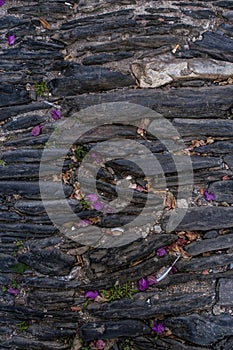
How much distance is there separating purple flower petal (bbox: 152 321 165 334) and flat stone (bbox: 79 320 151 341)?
0.06 meters

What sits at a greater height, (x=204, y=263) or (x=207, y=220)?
(x=207, y=220)

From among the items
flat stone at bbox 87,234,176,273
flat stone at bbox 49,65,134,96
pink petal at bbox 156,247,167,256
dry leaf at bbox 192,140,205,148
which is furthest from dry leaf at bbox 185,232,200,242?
flat stone at bbox 49,65,134,96

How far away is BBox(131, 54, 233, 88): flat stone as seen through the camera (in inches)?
184

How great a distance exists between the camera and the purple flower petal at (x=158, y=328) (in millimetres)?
4559

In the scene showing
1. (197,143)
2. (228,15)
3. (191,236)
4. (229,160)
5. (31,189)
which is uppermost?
(228,15)

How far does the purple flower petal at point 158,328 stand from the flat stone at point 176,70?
7.32 ft

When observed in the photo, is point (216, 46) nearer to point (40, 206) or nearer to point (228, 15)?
point (228, 15)

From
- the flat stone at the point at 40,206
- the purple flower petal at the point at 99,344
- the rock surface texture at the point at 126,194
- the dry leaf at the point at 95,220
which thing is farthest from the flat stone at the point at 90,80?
the purple flower petal at the point at 99,344

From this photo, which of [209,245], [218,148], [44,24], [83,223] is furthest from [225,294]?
[44,24]

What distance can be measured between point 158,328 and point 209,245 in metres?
0.90

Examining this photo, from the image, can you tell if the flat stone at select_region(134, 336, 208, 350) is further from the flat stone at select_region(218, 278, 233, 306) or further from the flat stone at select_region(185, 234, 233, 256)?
the flat stone at select_region(185, 234, 233, 256)

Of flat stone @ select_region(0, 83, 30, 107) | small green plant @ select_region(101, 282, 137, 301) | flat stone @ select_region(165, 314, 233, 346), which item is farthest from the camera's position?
flat stone @ select_region(0, 83, 30, 107)

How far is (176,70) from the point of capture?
4672 millimetres

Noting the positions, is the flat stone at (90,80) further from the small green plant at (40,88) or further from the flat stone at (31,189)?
the flat stone at (31,189)
